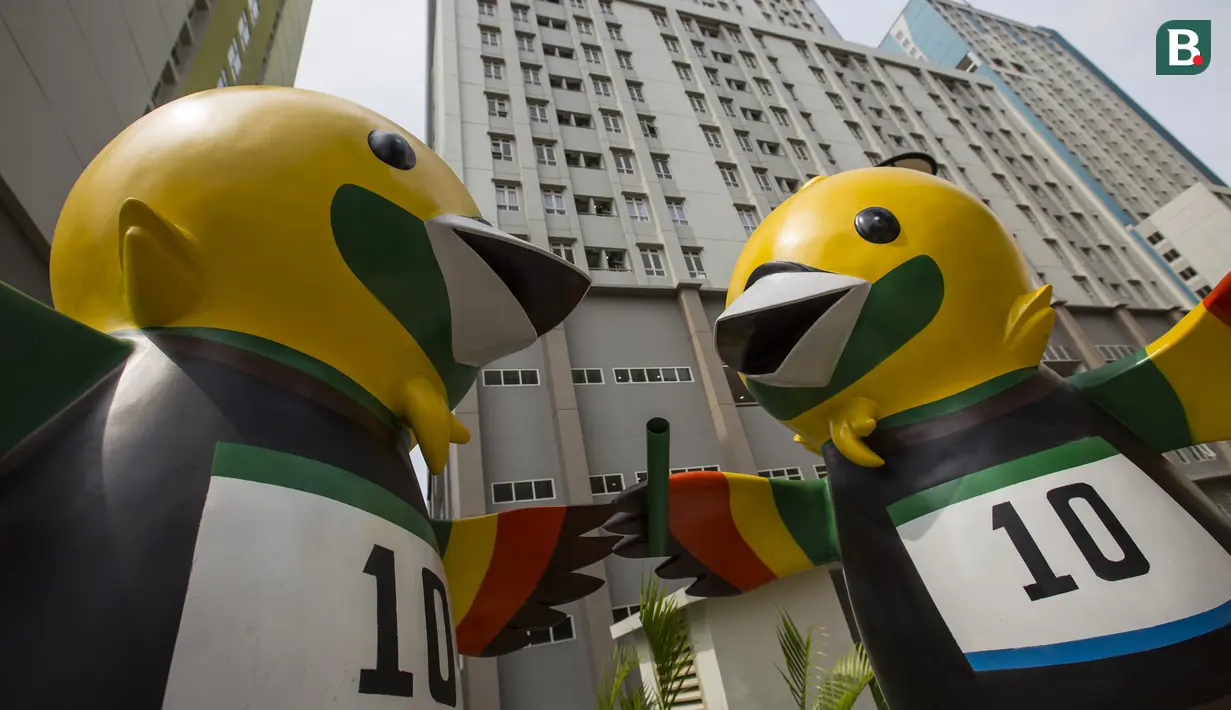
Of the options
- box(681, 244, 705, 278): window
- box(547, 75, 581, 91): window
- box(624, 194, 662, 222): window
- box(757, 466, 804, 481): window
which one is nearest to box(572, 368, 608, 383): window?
box(757, 466, 804, 481): window

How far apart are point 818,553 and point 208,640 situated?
2.91 metres

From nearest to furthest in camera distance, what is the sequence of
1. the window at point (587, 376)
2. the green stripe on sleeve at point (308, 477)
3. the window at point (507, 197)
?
the green stripe on sleeve at point (308, 477), the window at point (587, 376), the window at point (507, 197)

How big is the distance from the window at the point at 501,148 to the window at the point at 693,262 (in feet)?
16.9

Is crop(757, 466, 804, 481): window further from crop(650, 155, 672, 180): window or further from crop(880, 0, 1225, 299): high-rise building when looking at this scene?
crop(880, 0, 1225, 299): high-rise building

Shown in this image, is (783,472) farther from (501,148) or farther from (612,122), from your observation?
(612,122)

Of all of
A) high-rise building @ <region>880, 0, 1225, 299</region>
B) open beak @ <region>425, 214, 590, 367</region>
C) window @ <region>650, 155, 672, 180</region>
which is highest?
high-rise building @ <region>880, 0, 1225, 299</region>

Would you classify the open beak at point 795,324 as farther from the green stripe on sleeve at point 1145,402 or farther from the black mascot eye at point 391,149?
the black mascot eye at point 391,149

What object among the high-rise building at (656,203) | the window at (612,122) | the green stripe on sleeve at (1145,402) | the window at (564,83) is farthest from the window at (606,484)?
the window at (564,83)

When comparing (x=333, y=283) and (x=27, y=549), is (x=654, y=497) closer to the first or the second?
(x=333, y=283)

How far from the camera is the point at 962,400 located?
2.65m

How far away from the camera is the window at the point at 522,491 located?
36.7ft

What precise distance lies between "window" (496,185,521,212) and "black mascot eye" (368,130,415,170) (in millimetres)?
13097

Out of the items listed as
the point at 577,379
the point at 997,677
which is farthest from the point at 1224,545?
the point at 577,379

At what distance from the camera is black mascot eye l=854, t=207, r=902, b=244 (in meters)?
2.85
